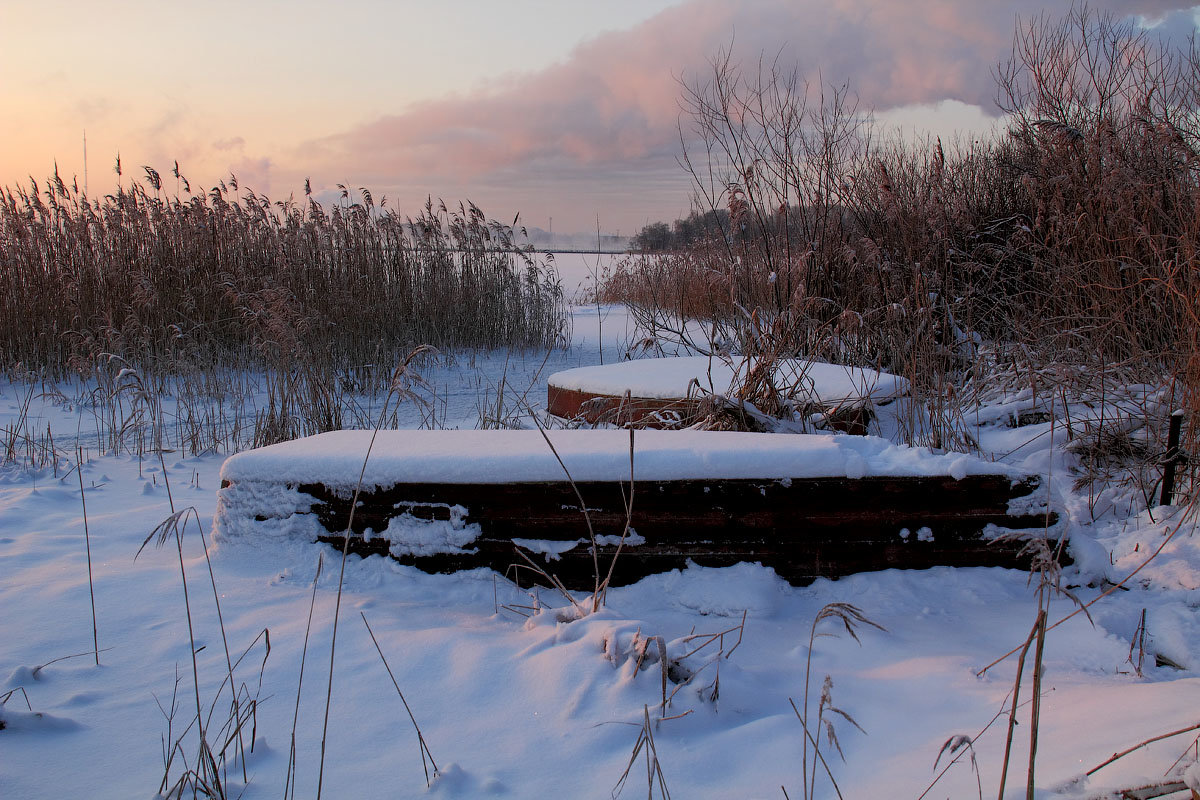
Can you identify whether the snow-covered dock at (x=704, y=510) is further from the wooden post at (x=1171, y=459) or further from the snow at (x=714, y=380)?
the snow at (x=714, y=380)

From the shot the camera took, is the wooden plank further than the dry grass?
No

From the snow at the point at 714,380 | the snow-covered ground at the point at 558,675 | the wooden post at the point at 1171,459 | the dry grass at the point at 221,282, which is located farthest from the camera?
the dry grass at the point at 221,282

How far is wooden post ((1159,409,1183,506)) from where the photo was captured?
2219mm

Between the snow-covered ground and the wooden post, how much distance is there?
154 mm

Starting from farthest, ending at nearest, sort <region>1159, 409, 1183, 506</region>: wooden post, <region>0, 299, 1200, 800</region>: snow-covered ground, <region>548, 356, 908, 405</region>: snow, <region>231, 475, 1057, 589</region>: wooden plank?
1. <region>548, 356, 908, 405</region>: snow
2. <region>1159, 409, 1183, 506</region>: wooden post
3. <region>231, 475, 1057, 589</region>: wooden plank
4. <region>0, 299, 1200, 800</region>: snow-covered ground

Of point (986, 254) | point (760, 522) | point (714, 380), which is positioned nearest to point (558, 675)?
point (760, 522)

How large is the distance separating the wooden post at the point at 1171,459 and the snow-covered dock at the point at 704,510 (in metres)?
0.70

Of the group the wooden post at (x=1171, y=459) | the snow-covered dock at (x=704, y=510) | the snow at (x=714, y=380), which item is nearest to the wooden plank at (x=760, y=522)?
the snow-covered dock at (x=704, y=510)

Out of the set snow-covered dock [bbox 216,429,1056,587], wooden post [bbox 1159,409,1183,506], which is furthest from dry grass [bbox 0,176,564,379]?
wooden post [bbox 1159,409,1183,506]

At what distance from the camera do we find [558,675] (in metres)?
1.40

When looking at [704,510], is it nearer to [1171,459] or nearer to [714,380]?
[1171,459]

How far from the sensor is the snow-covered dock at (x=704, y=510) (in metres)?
1.88

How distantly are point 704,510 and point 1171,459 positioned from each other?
1.51m

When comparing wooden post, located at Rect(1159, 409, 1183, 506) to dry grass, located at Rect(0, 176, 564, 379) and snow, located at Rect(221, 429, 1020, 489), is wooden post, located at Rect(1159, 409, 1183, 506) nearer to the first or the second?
snow, located at Rect(221, 429, 1020, 489)
